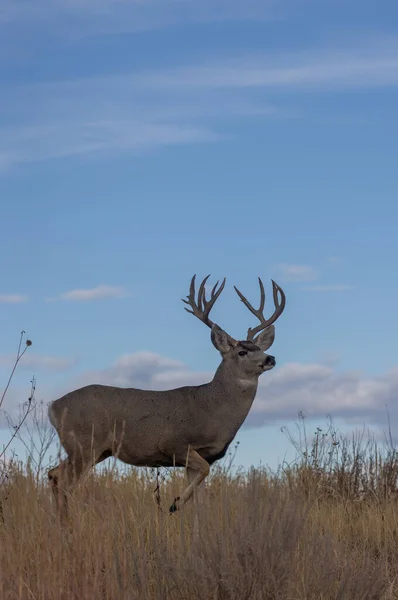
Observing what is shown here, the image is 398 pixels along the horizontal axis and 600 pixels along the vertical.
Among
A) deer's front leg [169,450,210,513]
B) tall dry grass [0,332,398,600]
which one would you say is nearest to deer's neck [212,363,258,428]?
deer's front leg [169,450,210,513]

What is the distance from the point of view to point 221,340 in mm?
12555

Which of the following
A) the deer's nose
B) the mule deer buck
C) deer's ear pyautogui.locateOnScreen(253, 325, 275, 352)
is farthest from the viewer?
deer's ear pyautogui.locateOnScreen(253, 325, 275, 352)

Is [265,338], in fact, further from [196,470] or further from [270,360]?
[196,470]

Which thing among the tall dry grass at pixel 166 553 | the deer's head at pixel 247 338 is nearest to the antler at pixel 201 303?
the deer's head at pixel 247 338

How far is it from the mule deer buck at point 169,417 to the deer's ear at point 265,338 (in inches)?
13.5

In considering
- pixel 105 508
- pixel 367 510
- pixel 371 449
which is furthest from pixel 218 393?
pixel 105 508

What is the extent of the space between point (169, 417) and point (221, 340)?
121 cm

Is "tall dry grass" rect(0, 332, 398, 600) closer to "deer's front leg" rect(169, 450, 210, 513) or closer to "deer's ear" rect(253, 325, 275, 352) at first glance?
"deer's front leg" rect(169, 450, 210, 513)

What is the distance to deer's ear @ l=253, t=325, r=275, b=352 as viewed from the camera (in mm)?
12852

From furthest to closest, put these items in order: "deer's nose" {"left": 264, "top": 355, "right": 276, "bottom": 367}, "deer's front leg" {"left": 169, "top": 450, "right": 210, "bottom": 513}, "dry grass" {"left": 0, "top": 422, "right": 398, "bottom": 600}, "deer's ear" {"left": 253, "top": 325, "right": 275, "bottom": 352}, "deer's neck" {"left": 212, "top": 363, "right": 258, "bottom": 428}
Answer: "deer's ear" {"left": 253, "top": 325, "right": 275, "bottom": 352}, "deer's neck" {"left": 212, "top": 363, "right": 258, "bottom": 428}, "deer's nose" {"left": 264, "top": 355, "right": 276, "bottom": 367}, "deer's front leg" {"left": 169, "top": 450, "right": 210, "bottom": 513}, "dry grass" {"left": 0, "top": 422, "right": 398, "bottom": 600}

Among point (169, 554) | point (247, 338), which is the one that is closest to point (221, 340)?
point (247, 338)

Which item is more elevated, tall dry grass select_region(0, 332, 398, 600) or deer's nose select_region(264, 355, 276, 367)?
deer's nose select_region(264, 355, 276, 367)

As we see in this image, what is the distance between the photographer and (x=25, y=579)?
732 centimetres

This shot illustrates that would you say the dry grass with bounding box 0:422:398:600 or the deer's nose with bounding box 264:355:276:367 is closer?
the dry grass with bounding box 0:422:398:600
